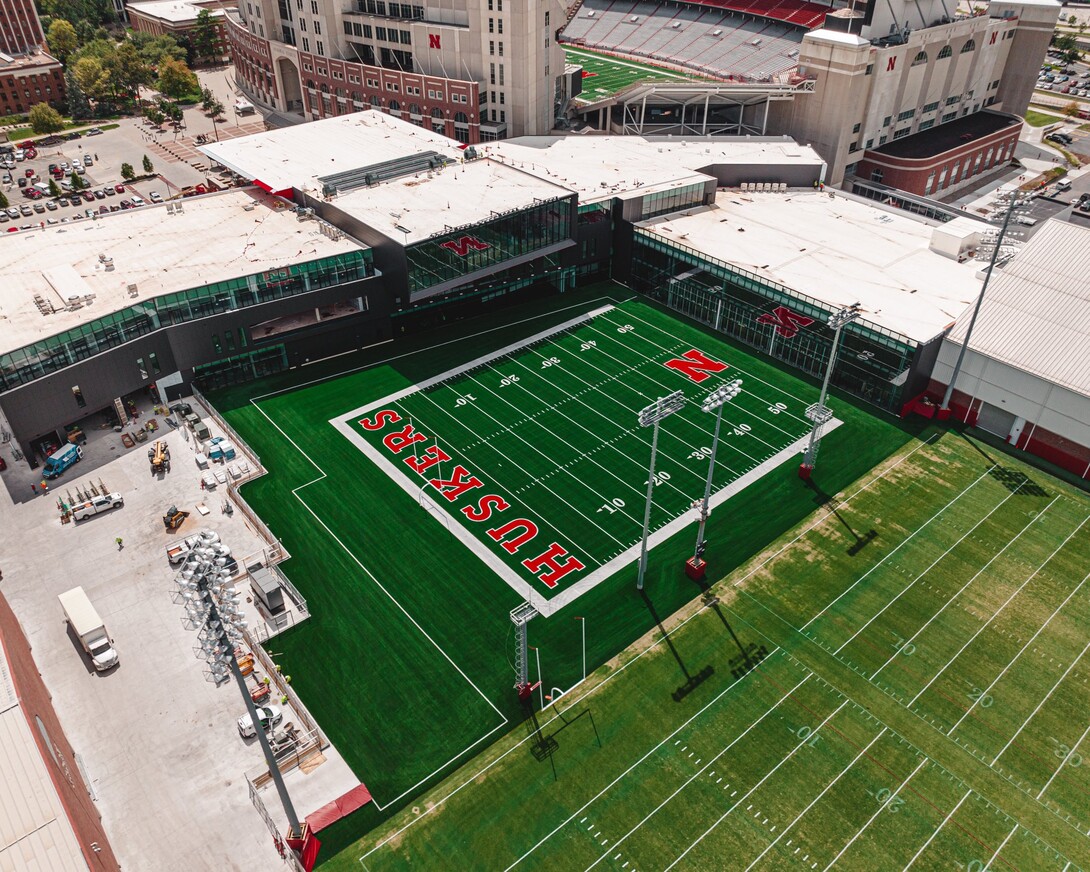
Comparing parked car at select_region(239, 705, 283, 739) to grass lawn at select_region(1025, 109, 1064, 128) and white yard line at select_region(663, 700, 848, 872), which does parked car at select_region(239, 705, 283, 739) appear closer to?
white yard line at select_region(663, 700, 848, 872)

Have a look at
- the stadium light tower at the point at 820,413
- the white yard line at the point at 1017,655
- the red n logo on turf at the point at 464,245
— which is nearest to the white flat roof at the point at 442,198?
the red n logo on turf at the point at 464,245

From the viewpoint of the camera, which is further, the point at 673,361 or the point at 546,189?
the point at 546,189

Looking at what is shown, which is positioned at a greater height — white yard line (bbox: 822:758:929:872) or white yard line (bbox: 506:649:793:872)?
white yard line (bbox: 506:649:793:872)

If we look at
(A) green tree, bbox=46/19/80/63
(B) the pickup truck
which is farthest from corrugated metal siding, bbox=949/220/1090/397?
(A) green tree, bbox=46/19/80/63

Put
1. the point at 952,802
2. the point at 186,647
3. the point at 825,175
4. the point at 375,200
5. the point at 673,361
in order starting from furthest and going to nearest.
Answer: the point at 825,175 → the point at 375,200 → the point at 673,361 → the point at 186,647 → the point at 952,802

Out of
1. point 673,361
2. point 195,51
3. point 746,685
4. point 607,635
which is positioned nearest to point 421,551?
point 607,635

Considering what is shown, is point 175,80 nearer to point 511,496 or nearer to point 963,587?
point 511,496

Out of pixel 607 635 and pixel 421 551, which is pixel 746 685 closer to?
pixel 607 635

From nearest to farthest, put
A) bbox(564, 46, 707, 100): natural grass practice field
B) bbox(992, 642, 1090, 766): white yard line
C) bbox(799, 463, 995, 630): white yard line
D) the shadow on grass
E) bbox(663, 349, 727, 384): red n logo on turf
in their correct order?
bbox(992, 642, 1090, 766): white yard line
the shadow on grass
bbox(799, 463, 995, 630): white yard line
bbox(663, 349, 727, 384): red n logo on turf
bbox(564, 46, 707, 100): natural grass practice field
